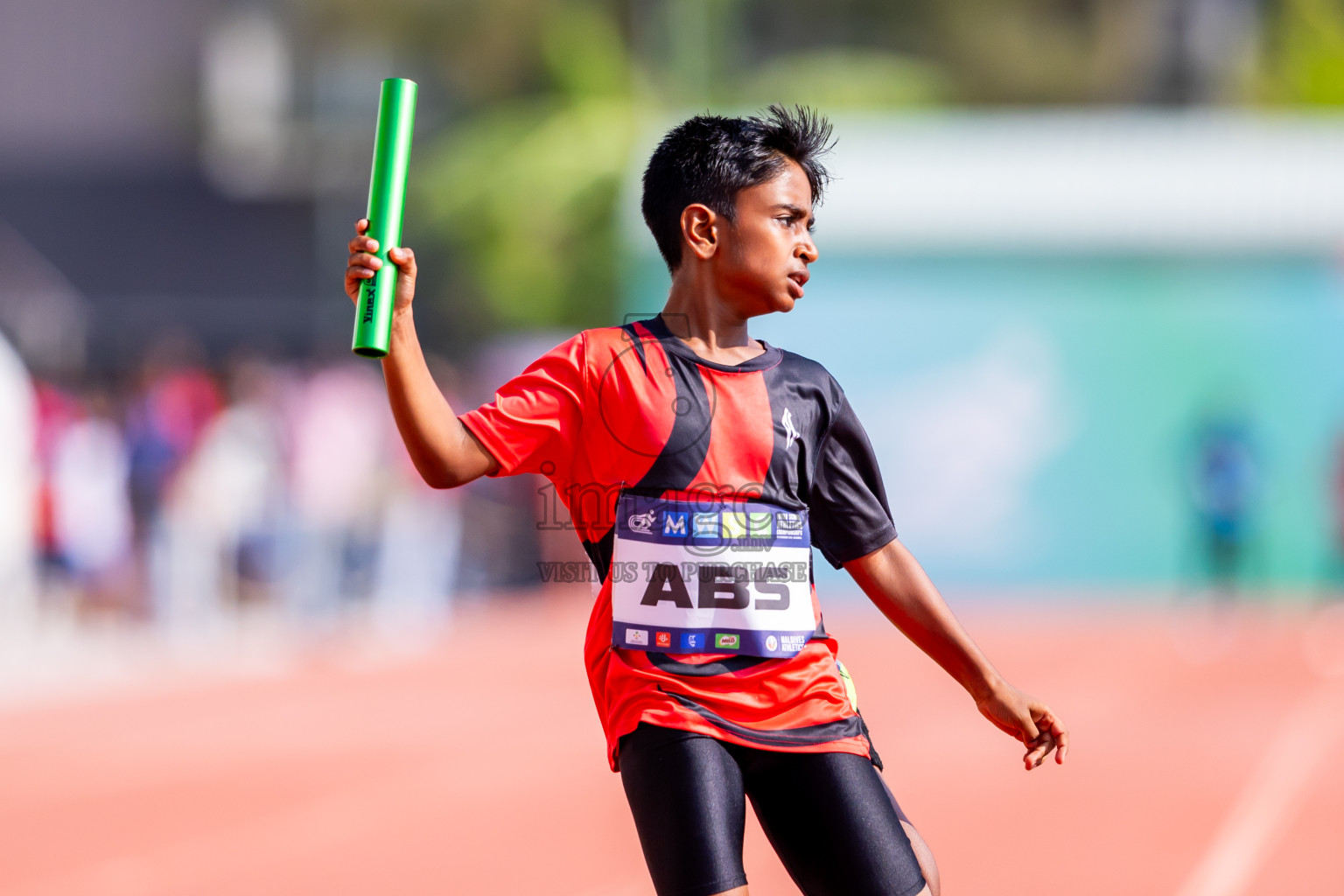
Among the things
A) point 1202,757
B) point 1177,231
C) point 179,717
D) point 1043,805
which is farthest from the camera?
point 1177,231

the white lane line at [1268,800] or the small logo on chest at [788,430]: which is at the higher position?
the small logo on chest at [788,430]

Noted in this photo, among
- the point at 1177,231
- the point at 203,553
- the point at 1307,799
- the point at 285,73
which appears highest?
the point at 285,73

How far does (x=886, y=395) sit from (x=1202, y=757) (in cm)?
970

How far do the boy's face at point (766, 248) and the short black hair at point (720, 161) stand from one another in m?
0.03

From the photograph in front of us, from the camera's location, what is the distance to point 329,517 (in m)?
→ 15.3

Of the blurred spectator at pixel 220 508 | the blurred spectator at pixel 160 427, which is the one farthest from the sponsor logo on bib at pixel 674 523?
the blurred spectator at pixel 160 427

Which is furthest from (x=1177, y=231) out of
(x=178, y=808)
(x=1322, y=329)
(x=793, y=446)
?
(x=793, y=446)

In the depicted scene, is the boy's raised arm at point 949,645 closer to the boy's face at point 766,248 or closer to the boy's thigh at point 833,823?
the boy's thigh at point 833,823

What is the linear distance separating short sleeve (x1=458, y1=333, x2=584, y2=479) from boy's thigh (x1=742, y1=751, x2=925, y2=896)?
649 millimetres

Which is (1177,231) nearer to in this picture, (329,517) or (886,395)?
(886,395)

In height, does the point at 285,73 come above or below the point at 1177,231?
above

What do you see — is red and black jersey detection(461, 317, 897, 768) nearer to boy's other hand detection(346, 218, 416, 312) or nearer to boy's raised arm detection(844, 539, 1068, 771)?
boy's raised arm detection(844, 539, 1068, 771)

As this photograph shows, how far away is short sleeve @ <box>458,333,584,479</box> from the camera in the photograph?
303 cm

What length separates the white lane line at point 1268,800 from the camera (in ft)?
22.5
